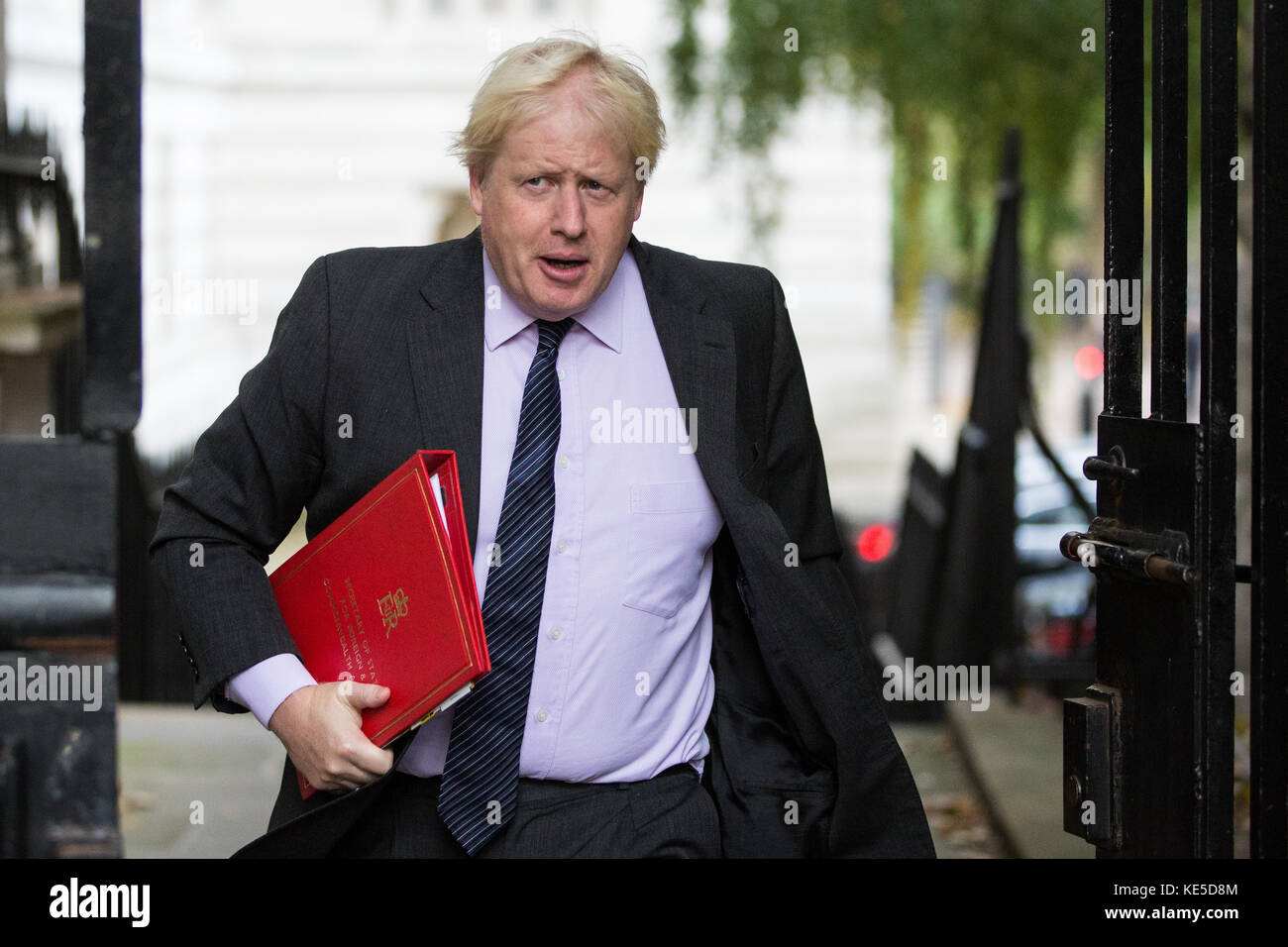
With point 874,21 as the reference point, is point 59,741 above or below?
below

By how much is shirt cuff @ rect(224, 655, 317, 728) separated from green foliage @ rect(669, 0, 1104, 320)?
8070 mm

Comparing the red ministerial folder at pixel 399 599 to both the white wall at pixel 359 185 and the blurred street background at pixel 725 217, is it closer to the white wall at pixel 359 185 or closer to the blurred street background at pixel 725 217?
the blurred street background at pixel 725 217

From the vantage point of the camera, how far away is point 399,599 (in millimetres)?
2471

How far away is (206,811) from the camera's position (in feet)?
20.7

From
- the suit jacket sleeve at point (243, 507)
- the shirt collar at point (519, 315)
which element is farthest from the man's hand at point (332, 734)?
the shirt collar at point (519, 315)

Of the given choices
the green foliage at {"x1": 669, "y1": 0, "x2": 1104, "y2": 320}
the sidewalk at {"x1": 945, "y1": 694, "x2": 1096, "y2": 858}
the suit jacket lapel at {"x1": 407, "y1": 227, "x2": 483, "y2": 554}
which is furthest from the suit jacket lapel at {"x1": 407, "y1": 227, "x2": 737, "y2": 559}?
the green foliage at {"x1": 669, "y1": 0, "x2": 1104, "y2": 320}

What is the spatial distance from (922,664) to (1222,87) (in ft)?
20.1

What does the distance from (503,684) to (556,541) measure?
254mm

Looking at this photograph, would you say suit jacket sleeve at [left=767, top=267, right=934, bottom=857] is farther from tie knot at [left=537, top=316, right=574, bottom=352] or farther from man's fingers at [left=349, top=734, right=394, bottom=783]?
man's fingers at [left=349, top=734, right=394, bottom=783]

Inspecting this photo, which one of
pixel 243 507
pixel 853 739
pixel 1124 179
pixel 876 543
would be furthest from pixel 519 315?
pixel 876 543

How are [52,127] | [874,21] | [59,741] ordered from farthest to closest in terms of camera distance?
[874,21], [52,127], [59,741]

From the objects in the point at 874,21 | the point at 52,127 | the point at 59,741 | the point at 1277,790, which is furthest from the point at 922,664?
→ the point at 59,741

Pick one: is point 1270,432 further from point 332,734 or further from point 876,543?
point 876,543

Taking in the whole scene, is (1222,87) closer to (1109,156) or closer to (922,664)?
(1109,156)
